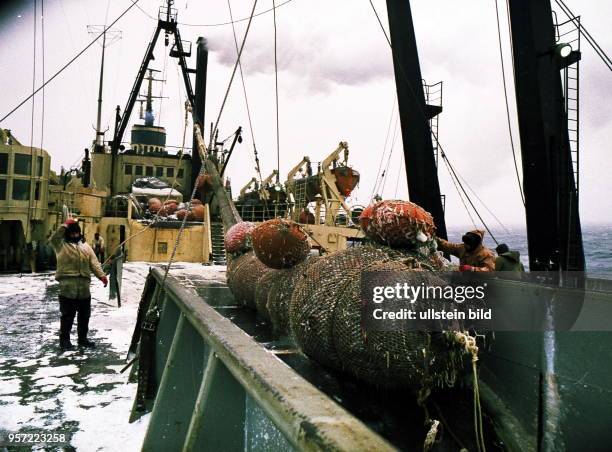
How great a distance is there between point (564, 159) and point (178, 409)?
616 cm

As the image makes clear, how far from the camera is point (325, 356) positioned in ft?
8.58

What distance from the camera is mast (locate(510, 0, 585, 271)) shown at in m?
6.49

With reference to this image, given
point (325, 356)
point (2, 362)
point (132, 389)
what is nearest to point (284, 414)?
point (325, 356)

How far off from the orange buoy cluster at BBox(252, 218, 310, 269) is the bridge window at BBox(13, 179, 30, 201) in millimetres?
15329

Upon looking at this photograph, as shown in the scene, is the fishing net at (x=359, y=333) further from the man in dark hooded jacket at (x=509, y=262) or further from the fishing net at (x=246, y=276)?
the man in dark hooded jacket at (x=509, y=262)

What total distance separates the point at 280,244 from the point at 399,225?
1.33 m

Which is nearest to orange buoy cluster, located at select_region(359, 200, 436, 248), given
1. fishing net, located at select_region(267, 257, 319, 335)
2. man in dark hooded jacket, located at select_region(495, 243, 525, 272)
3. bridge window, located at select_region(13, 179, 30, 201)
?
fishing net, located at select_region(267, 257, 319, 335)

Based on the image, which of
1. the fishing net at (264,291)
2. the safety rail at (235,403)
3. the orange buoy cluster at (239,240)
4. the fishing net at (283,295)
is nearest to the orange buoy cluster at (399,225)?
the fishing net at (283,295)

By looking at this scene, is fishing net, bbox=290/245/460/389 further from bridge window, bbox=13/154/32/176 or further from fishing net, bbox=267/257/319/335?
bridge window, bbox=13/154/32/176

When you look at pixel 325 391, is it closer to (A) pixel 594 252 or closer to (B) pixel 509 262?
(B) pixel 509 262

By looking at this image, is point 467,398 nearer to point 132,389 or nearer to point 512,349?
point 512,349

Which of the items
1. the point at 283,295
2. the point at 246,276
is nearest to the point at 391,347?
the point at 283,295

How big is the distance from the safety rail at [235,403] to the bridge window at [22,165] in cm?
1469

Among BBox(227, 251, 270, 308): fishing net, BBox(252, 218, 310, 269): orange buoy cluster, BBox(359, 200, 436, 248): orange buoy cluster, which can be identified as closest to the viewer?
BBox(359, 200, 436, 248): orange buoy cluster
